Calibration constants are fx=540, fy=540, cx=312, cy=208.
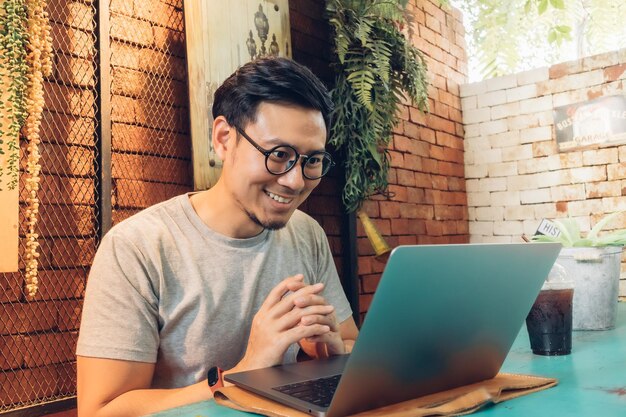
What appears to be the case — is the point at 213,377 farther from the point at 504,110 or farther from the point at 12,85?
the point at 504,110

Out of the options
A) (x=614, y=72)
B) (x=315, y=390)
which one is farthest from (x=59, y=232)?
(x=614, y=72)

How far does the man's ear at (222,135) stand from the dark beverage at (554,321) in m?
0.83

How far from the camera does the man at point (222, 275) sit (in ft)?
3.46

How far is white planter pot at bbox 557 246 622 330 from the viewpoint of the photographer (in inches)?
52.2

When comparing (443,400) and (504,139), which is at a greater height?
(504,139)

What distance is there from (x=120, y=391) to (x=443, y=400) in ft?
2.14

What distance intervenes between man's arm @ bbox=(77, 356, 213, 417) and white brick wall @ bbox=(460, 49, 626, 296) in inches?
129

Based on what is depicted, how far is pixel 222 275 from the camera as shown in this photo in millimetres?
1341

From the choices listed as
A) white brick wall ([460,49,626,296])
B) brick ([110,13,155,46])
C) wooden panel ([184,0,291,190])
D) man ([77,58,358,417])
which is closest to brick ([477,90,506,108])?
white brick wall ([460,49,626,296])

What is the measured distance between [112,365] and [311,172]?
64cm

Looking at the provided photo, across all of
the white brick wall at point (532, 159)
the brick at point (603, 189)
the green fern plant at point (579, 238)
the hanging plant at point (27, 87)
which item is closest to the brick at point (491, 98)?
the white brick wall at point (532, 159)

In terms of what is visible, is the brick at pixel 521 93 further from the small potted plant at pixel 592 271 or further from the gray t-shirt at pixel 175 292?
the gray t-shirt at pixel 175 292

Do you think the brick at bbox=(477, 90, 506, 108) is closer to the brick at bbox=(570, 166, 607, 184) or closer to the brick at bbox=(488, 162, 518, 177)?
the brick at bbox=(488, 162, 518, 177)

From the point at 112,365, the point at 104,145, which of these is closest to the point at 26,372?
the point at 104,145
